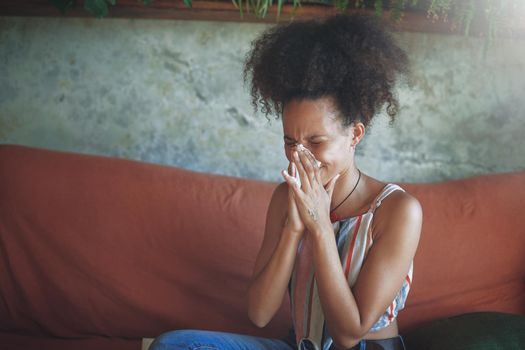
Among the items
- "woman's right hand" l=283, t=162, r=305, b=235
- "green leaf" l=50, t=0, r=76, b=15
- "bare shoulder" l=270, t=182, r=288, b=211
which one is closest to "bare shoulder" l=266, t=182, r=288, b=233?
"bare shoulder" l=270, t=182, r=288, b=211

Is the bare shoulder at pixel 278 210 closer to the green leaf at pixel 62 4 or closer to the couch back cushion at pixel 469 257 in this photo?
the couch back cushion at pixel 469 257

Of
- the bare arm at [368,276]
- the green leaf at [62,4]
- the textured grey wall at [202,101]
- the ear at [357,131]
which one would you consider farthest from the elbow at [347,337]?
the green leaf at [62,4]

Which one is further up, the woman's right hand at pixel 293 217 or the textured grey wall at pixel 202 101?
the textured grey wall at pixel 202 101

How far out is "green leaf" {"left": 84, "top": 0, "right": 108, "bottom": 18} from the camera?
2.10 meters

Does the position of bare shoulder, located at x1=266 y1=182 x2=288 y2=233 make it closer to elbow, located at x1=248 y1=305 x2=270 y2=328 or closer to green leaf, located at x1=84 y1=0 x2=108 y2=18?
elbow, located at x1=248 y1=305 x2=270 y2=328

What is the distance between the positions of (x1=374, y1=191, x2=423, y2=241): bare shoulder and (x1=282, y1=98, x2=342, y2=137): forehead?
234 millimetres

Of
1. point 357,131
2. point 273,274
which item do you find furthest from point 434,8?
point 273,274

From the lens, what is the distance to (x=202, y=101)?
93.4 inches

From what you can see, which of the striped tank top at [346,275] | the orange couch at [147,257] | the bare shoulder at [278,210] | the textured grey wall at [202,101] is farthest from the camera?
the textured grey wall at [202,101]

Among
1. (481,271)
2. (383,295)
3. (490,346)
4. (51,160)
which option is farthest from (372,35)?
(51,160)

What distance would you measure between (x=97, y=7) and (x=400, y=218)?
1.37m

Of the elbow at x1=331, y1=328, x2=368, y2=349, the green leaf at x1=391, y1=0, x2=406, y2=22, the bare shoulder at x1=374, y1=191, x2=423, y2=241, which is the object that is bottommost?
the elbow at x1=331, y1=328, x2=368, y2=349

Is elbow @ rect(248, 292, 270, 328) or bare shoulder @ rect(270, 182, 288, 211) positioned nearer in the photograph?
elbow @ rect(248, 292, 270, 328)

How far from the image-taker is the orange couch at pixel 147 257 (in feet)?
6.57
